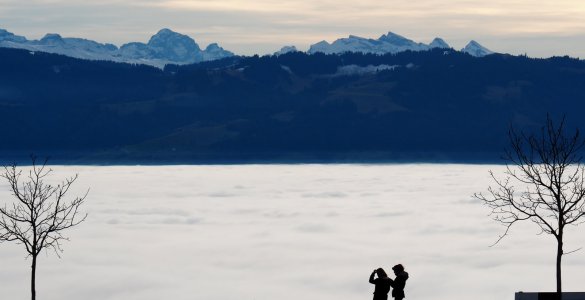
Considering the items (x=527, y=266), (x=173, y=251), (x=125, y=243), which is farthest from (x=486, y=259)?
(x=125, y=243)

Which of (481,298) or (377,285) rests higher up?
(377,285)

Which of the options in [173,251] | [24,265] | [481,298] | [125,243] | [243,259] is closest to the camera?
[481,298]

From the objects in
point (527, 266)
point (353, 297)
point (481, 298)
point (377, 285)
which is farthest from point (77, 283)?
point (377, 285)

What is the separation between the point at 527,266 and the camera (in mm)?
155250

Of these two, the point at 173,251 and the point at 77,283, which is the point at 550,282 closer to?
the point at 77,283

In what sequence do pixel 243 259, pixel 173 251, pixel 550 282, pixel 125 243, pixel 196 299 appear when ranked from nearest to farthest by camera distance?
pixel 196 299, pixel 550 282, pixel 243 259, pixel 173 251, pixel 125 243

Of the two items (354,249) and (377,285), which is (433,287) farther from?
(377,285)

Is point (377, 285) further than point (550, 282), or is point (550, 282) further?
point (550, 282)

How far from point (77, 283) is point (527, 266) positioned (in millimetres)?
65522

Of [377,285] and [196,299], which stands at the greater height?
[377,285]

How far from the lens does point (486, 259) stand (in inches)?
6737

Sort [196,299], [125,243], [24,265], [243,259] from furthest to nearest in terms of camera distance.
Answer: [125,243] → [243,259] → [24,265] → [196,299]

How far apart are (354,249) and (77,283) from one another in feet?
206

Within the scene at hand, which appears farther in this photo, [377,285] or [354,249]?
[354,249]
